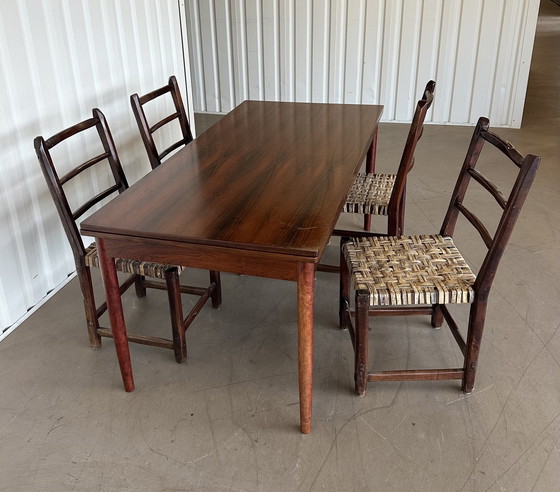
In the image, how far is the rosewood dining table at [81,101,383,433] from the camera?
1.82 meters

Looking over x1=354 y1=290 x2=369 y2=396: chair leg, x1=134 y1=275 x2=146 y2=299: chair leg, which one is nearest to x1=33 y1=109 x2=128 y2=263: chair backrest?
x1=134 y1=275 x2=146 y2=299: chair leg

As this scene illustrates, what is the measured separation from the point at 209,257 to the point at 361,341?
2.20ft

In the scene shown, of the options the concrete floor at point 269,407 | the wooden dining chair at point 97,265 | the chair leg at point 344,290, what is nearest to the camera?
the concrete floor at point 269,407

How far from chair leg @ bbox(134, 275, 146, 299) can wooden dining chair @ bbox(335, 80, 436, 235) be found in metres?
0.97

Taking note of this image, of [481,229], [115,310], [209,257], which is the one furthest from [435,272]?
[115,310]

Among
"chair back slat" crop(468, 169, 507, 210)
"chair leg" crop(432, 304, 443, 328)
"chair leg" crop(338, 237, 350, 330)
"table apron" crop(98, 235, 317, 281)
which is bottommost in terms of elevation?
"chair leg" crop(432, 304, 443, 328)

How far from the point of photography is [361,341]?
2.17 meters

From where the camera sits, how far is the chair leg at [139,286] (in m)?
2.86

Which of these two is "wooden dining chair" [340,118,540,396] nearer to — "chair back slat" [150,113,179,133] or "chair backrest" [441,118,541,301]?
"chair backrest" [441,118,541,301]

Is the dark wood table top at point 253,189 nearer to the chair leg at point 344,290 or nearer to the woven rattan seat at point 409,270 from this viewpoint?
the woven rattan seat at point 409,270

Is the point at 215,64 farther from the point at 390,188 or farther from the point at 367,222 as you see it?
the point at 390,188

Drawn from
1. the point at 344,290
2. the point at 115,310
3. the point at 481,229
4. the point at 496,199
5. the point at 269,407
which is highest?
the point at 496,199

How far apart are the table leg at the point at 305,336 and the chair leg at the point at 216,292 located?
2.91ft

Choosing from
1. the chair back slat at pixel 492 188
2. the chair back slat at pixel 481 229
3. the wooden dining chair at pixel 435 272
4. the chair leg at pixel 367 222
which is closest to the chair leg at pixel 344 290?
the wooden dining chair at pixel 435 272
